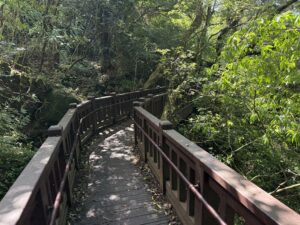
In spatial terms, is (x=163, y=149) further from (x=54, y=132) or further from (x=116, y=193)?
(x=54, y=132)

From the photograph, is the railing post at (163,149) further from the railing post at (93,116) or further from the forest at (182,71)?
the railing post at (93,116)

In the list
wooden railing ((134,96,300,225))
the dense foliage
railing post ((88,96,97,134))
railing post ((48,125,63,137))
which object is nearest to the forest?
the dense foliage

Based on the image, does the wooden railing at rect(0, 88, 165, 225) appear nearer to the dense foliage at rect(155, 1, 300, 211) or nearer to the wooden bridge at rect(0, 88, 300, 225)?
the wooden bridge at rect(0, 88, 300, 225)

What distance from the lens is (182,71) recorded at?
21.9 ft

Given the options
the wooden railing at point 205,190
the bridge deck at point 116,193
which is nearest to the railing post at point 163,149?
the wooden railing at point 205,190

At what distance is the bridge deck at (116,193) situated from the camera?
3221 millimetres

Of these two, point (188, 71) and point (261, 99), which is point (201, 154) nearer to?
point (261, 99)

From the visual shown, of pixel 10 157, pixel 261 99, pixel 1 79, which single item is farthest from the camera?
pixel 1 79

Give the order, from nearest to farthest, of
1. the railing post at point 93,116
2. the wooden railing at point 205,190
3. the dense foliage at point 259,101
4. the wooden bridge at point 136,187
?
the wooden railing at point 205,190 → the wooden bridge at point 136,187 → the dense foliage at point 259,101 → the railing post at point 93,116

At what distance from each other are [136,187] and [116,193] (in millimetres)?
357

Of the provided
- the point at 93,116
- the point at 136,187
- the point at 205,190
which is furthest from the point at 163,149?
the point at 93,116

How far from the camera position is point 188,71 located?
22.0 feet

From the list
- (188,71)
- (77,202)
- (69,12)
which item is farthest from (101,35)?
(77,202)

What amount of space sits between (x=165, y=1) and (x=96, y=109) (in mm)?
8214
